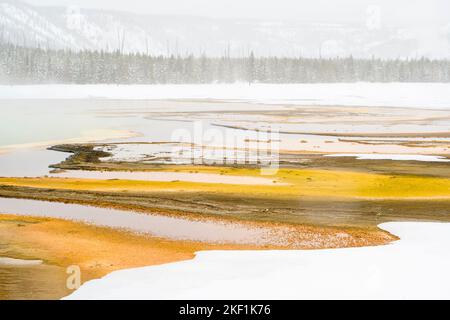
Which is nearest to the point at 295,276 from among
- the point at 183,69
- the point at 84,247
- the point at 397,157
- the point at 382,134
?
the point at 84,247

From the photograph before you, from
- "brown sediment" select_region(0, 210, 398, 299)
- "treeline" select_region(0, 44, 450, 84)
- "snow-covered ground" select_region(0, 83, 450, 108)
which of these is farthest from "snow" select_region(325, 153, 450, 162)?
"treeline" select_region(0, 44, 450, 84)

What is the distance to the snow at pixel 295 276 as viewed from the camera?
757 cm

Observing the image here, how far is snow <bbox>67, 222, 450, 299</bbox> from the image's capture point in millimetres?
7566

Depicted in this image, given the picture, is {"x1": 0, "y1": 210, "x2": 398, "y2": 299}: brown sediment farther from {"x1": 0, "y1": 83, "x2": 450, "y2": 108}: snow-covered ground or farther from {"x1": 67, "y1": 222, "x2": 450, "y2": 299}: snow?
{"x1": 0, "y1": 83, "x2": 450, "y2": 108}: snow-covered ground

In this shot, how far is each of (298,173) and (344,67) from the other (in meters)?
129

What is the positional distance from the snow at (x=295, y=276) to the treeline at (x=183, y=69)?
10272cm

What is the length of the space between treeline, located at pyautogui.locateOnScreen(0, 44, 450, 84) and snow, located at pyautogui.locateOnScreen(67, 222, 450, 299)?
4044 inches

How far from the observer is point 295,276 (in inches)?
324

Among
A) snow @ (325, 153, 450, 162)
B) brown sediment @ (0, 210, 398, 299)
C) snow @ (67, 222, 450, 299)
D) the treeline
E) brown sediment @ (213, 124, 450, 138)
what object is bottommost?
snow @ (67, 222, 450, 299)

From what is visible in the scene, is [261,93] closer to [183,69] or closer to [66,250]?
[183,69]

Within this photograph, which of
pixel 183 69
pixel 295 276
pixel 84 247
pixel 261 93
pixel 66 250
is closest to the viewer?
pixel 295 276

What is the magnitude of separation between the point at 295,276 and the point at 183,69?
123768mm

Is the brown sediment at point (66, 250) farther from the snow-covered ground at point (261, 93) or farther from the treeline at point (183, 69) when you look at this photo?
the treeline at point (183, 69)
